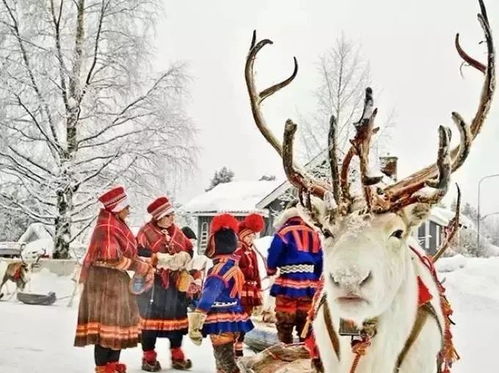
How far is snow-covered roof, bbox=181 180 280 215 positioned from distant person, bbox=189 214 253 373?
2321 centimetres

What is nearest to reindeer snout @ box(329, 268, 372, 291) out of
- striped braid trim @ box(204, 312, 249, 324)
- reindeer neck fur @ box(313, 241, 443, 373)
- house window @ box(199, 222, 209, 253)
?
reindeer neck fur @ box(313, 241, 443, 373)

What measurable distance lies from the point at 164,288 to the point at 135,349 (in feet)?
5.27

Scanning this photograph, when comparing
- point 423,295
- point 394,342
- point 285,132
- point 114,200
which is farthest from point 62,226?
point 394,342

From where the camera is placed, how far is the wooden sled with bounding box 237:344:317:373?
13.5ft

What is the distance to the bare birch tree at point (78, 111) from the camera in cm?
2048

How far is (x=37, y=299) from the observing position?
16297 mm

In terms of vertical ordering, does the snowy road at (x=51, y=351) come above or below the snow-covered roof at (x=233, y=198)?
below

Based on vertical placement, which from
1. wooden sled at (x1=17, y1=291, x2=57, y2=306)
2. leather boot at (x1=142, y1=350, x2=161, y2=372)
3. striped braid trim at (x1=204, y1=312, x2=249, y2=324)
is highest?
striped braid trim at (x1=204, y1=312, x2=249, y2=324)

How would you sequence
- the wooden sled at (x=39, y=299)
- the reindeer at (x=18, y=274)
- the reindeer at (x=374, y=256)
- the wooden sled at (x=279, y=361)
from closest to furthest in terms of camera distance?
the reindeer at (x=374, y=256)
the wooden sled at (x=279, y=361)
the wooden sled at (x=39, y=299)
the reindeer at (x=18, y=274)

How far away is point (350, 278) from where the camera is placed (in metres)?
2.75

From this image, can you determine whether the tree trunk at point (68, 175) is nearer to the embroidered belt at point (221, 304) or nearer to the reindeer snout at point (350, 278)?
the embroidered belt at point (221, 304)

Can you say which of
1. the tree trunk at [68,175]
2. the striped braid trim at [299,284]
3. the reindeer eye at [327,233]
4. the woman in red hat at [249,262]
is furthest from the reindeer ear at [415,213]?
the tree trunk at [68,175]

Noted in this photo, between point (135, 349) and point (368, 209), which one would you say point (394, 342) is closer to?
point (368, 209)

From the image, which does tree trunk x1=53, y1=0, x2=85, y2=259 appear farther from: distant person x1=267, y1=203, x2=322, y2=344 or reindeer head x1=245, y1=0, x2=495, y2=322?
reindeer head x1=245, y1=0, x2=495, y2=322
